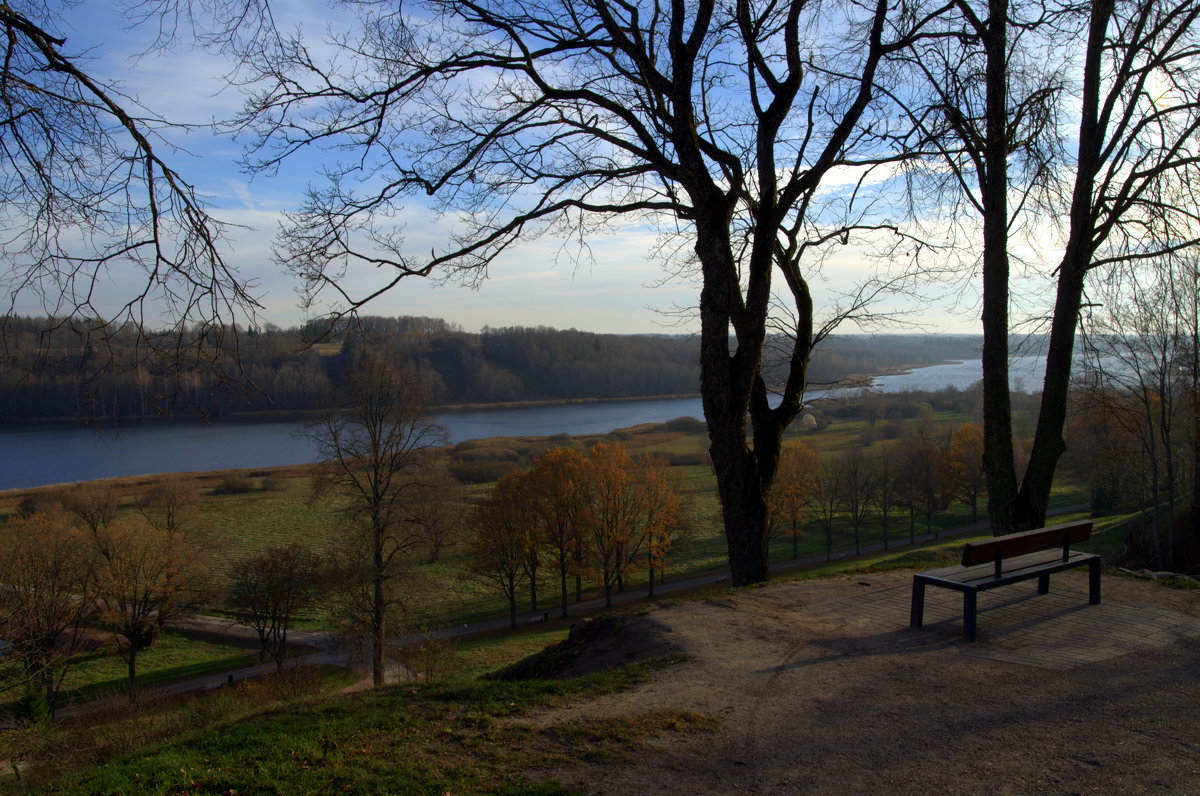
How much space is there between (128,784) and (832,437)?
5687 cm

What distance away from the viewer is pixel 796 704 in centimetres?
392

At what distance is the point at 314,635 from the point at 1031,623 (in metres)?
23.5

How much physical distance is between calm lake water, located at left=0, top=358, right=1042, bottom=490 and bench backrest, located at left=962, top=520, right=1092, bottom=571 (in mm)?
18860

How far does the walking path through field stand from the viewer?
17625 mm

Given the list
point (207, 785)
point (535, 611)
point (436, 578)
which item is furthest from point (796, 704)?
point (436, 578)

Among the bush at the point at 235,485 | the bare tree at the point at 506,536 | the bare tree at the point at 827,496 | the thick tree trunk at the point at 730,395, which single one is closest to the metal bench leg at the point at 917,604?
the thick tree trunk at the point at 730,395

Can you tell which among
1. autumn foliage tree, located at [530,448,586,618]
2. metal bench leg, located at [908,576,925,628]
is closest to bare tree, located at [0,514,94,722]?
metal bench leg, located at [908,576,925,628]

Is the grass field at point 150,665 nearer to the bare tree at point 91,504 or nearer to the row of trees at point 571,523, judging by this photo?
the bare tree at point 91,504

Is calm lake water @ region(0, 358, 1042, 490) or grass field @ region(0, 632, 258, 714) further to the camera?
calm lake water @ region(0, 358, 1042, 490)

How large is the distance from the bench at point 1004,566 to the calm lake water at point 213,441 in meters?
18.9

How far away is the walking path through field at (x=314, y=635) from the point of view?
57.8 ft

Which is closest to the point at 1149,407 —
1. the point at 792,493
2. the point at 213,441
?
the point at 792,493

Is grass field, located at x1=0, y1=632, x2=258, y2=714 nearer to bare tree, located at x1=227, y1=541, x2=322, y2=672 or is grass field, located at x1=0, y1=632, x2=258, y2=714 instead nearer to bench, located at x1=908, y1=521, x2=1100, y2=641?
bare tree, located at x1=227, y1=541, x2=322, y2=672

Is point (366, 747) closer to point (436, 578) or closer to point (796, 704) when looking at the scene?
point (796, 704)
